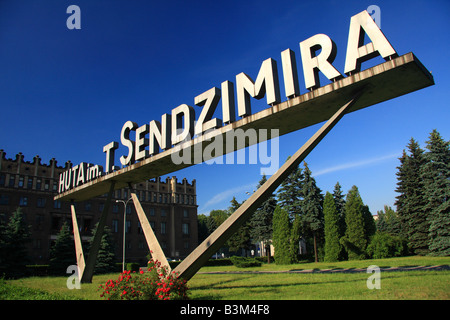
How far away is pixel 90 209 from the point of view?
56875 mm

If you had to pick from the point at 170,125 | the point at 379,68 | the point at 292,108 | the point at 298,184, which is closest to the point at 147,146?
the point at 170,125

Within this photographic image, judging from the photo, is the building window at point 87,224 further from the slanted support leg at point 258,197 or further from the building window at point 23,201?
the slanted support leg at point 258,197

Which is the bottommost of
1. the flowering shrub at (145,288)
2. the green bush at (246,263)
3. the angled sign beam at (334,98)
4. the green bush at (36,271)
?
the green bush at (246,263)

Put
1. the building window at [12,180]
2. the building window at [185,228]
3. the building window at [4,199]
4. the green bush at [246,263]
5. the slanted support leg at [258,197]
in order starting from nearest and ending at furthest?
the slanted support leg at [258,197] → the green bush at [246,263] → the building window at [4,199] → the building window at [12,180] → the building window at [185,228]

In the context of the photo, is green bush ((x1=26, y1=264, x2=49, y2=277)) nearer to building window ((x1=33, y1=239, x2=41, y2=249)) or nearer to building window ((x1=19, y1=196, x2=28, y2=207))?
building window ((x1=33, y1=239, x2=41, y2=249))

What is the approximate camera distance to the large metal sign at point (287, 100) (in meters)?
10.4

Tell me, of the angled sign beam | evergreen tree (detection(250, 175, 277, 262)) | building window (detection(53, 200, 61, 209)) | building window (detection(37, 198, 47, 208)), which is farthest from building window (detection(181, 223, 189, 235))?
the angled sign beam

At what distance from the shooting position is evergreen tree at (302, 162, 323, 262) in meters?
43.0

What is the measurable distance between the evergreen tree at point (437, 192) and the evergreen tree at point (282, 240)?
1614 centimetres

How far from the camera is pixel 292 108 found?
11711mm

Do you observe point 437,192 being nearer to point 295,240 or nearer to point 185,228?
point 295,240

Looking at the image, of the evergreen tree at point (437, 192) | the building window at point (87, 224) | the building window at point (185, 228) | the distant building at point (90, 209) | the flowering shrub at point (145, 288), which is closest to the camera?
the flowering shrub at point (145, 288)

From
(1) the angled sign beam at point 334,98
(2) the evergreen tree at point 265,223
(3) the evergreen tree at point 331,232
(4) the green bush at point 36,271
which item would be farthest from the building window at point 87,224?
(1) the angled sign beam at point 334,98
